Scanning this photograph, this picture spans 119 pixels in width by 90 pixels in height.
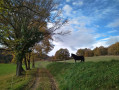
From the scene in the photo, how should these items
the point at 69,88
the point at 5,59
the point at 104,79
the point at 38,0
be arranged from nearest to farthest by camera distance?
1. the point at 104,79
2. the point at 69,88
3. the point at 38,0
4. the point at 5,59

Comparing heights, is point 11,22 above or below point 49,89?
above

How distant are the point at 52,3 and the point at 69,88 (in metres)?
13.3

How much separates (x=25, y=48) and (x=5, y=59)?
108m

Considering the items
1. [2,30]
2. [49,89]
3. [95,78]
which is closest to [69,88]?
[49,89]

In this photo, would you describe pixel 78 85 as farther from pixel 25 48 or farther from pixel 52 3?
pixel 52 3

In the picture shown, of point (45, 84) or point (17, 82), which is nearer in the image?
point (45, 84)

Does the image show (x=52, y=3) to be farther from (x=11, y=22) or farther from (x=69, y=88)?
(x=69, y=88)

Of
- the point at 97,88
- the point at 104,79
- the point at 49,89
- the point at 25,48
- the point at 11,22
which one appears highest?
the point at 11,22

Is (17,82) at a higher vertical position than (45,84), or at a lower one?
lower

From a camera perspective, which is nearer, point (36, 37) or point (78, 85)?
point (78, 85)

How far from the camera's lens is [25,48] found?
644 inches

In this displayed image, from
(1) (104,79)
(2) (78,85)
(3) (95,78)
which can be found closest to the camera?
(1) (104,79)

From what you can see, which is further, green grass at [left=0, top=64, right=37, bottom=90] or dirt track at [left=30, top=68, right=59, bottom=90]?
green grass at [left=0, top=64, right=37, bottom=90]

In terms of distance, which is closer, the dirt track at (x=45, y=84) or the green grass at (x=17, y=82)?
the dirt track at (x=45, y=84)
